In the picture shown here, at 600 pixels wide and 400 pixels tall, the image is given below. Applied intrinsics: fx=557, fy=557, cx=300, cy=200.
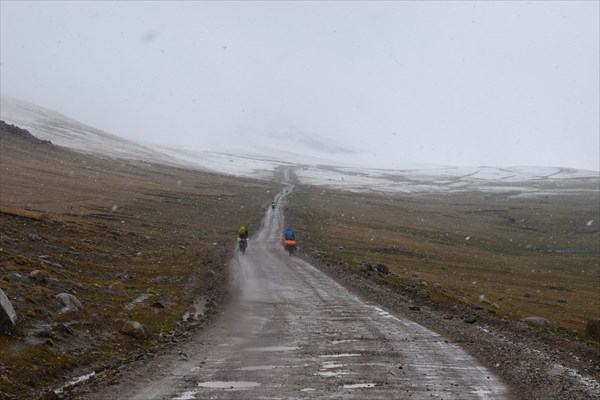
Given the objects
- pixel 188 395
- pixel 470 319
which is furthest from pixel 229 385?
pixel 470 319

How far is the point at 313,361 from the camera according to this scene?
16.5 meters

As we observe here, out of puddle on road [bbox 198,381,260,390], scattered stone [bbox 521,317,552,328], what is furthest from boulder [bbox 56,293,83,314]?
scattered stone [bbox 521,317,552,328]

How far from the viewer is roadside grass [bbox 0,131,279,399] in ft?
52.5

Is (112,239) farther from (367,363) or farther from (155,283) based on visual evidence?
(367,363)

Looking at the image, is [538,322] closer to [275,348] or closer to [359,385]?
[275,348]

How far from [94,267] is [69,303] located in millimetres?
10960

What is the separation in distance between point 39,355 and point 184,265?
23.4 meters

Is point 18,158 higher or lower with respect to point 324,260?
higher

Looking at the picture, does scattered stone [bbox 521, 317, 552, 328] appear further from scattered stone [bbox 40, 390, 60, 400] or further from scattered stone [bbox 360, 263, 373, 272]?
scattered stone [bbox 40, 390, 60, 400]

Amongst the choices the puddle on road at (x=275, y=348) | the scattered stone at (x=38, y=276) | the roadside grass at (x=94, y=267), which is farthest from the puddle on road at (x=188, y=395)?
the scattered stone at (x=38, y=276)

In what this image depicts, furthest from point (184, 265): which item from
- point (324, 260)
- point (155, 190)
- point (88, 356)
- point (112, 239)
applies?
point (155, 190)

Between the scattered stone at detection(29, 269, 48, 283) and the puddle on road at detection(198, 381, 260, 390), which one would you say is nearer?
the puddle on road at detection(198, 381, 260, 390)

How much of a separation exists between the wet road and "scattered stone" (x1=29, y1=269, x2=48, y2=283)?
7301mm

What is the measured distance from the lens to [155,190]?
99.3 meters
